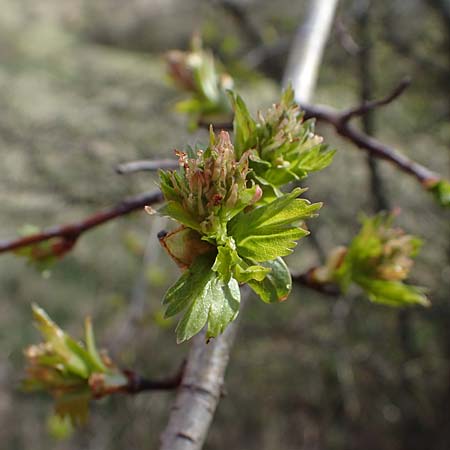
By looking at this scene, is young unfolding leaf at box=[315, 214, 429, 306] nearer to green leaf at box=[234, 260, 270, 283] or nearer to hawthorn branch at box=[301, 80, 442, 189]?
hawthorn branch at box=[301, 80, 442, 189]

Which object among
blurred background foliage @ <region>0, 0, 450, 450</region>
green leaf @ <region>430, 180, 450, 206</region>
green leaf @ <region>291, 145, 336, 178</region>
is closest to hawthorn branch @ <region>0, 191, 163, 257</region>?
green leaf @ <region>291, 145, 336, 178</region>

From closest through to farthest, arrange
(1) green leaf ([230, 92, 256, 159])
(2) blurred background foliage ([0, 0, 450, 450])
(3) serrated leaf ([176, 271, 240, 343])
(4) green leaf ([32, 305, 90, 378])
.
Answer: (3) serrated leaf ([176, 271, 240, 343]), (1) green leaf ([230, 92, 256, 159]), (4) green leaf ([32, 305, 90, 378]), (2) blurred background foliage ([0, 0, 450, 450])

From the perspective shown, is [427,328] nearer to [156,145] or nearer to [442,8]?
[442,8]

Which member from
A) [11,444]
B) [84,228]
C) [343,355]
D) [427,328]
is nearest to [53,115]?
[11,444]

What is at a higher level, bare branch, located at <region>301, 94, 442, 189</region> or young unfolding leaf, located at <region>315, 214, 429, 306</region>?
bare branch, located at <region>301, 94, 442, 189</region>

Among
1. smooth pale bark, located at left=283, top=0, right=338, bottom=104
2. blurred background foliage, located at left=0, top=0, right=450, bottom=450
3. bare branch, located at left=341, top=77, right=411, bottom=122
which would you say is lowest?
blurred background foliage, located at left=0, top=0, right=450, bottom=450

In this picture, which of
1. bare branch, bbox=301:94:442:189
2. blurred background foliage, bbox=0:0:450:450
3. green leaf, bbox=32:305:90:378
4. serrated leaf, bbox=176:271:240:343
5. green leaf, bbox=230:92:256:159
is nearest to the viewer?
serrated leaf, bbox=176:271:240:343

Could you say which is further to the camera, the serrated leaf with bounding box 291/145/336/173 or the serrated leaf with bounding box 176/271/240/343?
the serrated leaf with bounding box 291/145/336/173
